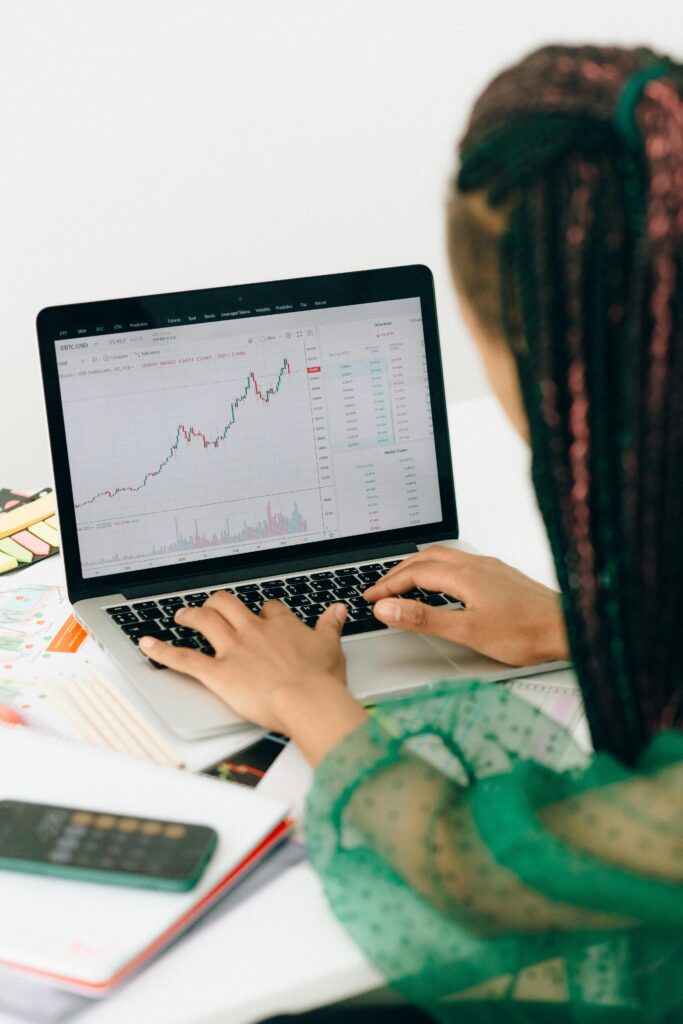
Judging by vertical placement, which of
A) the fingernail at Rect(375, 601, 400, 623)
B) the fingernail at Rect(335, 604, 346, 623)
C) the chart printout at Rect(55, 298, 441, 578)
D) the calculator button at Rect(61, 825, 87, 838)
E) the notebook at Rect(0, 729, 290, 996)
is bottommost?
the notebook at Rect(0, 729, 290, 996)

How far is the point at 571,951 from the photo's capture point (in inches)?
23.2

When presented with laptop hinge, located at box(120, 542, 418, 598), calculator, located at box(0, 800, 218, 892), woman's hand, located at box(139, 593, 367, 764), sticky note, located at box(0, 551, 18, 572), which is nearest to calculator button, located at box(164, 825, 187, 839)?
calculator, located at box(0, 800, 218, 892)

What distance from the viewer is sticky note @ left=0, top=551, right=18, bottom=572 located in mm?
1087

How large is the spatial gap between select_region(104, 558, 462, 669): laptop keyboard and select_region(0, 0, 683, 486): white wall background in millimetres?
1358

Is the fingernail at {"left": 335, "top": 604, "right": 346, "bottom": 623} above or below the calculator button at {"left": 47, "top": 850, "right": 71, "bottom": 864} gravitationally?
above

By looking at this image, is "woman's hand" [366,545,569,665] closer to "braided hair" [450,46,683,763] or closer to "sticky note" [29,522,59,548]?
"braided hair" [450,46,683,763]

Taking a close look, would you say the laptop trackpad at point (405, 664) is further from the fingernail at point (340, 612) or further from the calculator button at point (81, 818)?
the calculator button at point (81, 818)

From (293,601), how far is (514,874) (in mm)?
444

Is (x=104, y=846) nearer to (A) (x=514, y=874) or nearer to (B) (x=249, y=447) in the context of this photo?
(A) (x=514, y=874)

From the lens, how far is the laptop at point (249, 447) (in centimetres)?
97

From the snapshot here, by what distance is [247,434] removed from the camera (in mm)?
1014

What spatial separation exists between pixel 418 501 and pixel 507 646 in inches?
9.2

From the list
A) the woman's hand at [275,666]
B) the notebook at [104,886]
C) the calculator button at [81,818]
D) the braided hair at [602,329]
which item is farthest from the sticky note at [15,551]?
the braided hair at [602,329]

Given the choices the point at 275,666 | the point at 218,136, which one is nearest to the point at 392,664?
the point at 275,666
